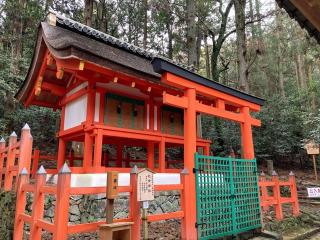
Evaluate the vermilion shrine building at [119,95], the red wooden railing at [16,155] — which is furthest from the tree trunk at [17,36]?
the red wooden railing at [16,155]

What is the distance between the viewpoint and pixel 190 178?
5.08 meters

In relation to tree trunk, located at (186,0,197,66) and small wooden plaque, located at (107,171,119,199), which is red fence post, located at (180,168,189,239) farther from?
tree trunk, located at (186,0,197,66)

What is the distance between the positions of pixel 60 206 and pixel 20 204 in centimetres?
245

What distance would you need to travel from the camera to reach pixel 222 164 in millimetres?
5805

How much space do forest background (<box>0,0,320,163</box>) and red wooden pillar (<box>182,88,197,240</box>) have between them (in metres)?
4.97

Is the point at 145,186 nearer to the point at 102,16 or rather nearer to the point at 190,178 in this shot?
the point at 190,178

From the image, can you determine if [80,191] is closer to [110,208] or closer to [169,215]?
[110,208]

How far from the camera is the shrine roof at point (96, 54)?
543cm

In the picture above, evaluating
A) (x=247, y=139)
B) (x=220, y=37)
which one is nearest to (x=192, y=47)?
(x=220, y=37)

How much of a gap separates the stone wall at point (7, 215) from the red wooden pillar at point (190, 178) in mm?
3596

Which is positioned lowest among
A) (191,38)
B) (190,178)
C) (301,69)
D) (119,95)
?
(190,178)

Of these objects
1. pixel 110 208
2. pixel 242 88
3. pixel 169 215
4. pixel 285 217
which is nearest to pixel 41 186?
pixel 110 208

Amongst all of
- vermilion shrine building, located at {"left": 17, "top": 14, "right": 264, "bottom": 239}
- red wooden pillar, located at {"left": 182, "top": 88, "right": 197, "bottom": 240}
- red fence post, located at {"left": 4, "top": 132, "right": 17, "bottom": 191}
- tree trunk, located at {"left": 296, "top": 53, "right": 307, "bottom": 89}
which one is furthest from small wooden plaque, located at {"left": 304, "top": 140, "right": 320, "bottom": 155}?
tree trunk, located at {"left": 296, "top": 53, "right": 307, "bottom": 89}

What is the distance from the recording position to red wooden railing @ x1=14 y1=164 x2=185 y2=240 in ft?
10.9
